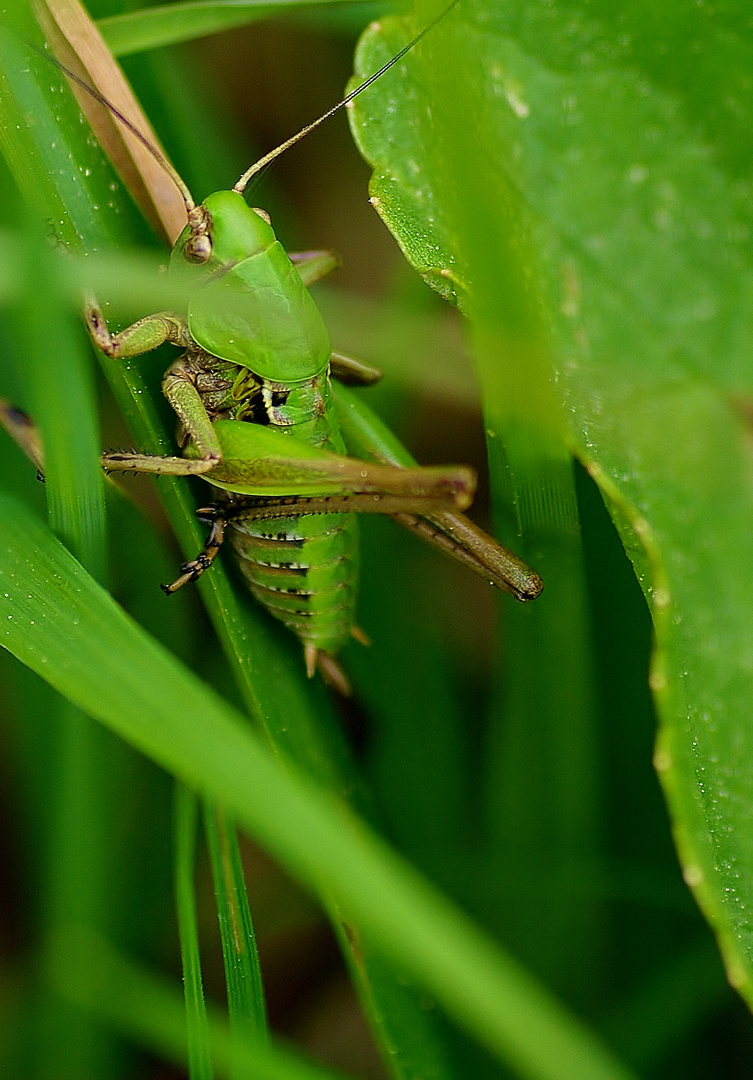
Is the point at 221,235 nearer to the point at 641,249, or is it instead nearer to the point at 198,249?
the point at 198,249

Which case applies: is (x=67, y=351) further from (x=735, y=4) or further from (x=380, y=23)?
(x=735, y=4)

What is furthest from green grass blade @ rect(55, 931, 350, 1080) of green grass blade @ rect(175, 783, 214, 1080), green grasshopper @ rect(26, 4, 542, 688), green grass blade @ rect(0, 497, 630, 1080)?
green grasshopper @ rect(26, 4, 542, 688)

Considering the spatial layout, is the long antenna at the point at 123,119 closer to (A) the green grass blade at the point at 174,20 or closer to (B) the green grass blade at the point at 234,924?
(A) the green grass blade at the point at 174,20

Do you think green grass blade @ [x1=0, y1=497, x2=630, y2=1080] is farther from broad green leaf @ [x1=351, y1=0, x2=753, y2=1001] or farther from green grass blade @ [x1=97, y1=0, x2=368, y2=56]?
green grass blade @ [x1=97, y1=0, x2=368, y2=56]

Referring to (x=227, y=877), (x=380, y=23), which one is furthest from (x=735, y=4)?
(x=227, y=877)

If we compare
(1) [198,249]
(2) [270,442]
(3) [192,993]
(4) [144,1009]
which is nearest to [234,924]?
(3) [192,993]
